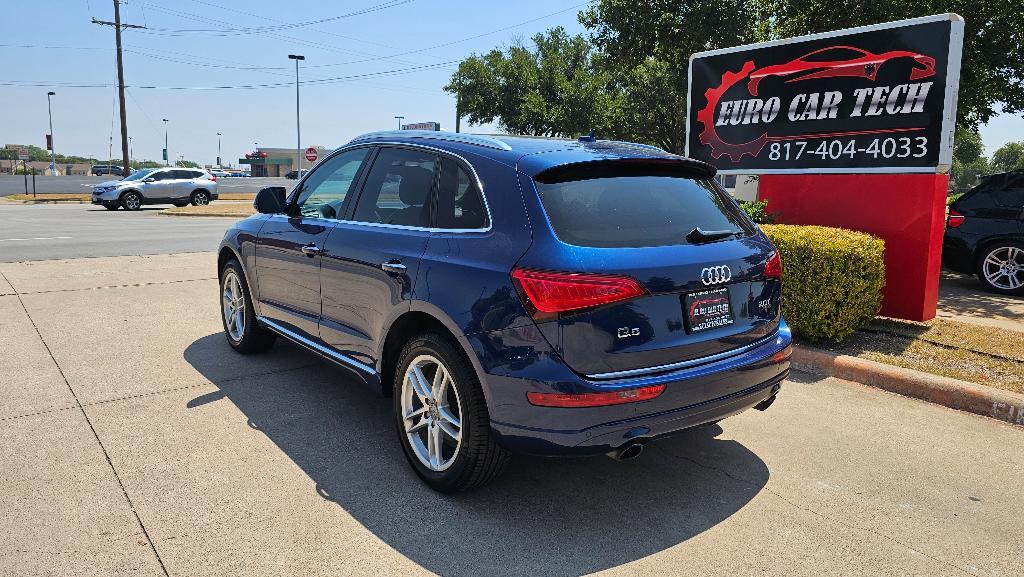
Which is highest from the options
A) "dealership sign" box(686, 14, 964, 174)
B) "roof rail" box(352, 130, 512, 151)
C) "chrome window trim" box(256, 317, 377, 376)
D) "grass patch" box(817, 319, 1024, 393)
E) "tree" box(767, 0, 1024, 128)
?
"tree" box(767, 0, 1024, 128)

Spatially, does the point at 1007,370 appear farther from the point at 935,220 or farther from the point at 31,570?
the point at 31,570

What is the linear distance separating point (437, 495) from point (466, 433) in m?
0.45

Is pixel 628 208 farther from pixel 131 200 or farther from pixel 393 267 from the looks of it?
pixel 131 200

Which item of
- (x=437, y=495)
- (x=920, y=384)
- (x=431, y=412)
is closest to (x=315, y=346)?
(x=431, y=412)

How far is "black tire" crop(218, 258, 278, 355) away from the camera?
18.9 ft

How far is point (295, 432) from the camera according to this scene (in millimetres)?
4355

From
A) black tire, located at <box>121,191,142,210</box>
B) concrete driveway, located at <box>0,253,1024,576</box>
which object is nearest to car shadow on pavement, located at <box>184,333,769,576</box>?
concrete driveway, located at <box>0,253,1024,576</box>

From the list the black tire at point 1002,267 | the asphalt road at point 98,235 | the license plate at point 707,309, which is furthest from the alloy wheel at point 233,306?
the black tire at point 1002,267

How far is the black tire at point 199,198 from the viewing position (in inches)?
1214

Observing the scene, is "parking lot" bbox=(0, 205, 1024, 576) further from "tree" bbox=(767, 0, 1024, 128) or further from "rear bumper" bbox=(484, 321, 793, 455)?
"tree" bbox=(767, 0, 1024, 128)

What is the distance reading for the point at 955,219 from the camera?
968 cm

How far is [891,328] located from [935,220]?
1.03 metres

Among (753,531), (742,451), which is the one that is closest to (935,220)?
(742,451)

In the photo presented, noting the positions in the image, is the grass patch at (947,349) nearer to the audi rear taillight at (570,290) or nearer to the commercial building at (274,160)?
the audi rear taillight at (570,290)
